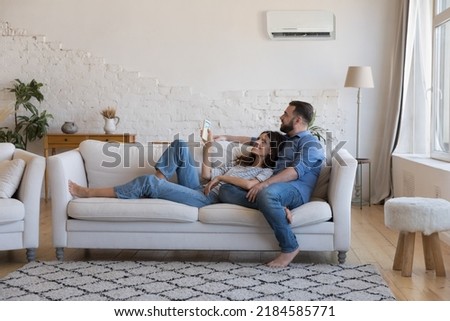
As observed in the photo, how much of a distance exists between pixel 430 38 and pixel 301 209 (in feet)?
9.97

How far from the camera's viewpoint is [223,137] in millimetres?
4754

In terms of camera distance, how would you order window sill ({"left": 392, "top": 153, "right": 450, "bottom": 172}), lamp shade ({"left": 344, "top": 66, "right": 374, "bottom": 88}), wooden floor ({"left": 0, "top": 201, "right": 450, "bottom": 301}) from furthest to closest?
1. lamp shade ({"left": 344, "top": 66, "right": 374, "bottom": 88})
2. window sill ({"left": 392, "top": 153, "right": 450, "bottom": 172})
3. wooden floor ({"left": 0, "top": 201, "right": 450, "bottom": 301})

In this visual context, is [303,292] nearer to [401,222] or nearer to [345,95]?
[401,222]

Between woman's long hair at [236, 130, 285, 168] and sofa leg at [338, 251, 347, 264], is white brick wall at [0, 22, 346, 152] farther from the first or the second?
sofa leg at [338, 251, 347, 264]

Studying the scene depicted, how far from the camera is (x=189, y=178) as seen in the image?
443 centimetres

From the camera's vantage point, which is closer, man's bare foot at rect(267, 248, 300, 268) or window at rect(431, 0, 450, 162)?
man's bare foot at rect(267, 248, 300, 268)

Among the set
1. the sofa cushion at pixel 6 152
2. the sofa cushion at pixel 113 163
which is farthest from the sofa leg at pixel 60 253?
the sofa cushion at pixel 6 152

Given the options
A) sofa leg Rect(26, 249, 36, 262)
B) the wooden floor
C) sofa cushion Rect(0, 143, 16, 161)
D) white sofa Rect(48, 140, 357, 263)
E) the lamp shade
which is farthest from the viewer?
the lamp shade

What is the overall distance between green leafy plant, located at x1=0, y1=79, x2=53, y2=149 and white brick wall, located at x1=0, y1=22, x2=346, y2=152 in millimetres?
150

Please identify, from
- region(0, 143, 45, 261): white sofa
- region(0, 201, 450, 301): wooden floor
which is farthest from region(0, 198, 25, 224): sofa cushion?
region(0, 201, 450, 301): wooden floor

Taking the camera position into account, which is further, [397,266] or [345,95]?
[345,95]

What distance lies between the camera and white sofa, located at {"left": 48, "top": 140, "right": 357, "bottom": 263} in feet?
13.4

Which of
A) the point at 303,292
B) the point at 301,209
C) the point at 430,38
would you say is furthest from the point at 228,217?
the point at 430,38

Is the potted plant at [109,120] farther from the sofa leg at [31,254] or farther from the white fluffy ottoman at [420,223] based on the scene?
the white fluffy ottoman at [420,223]
